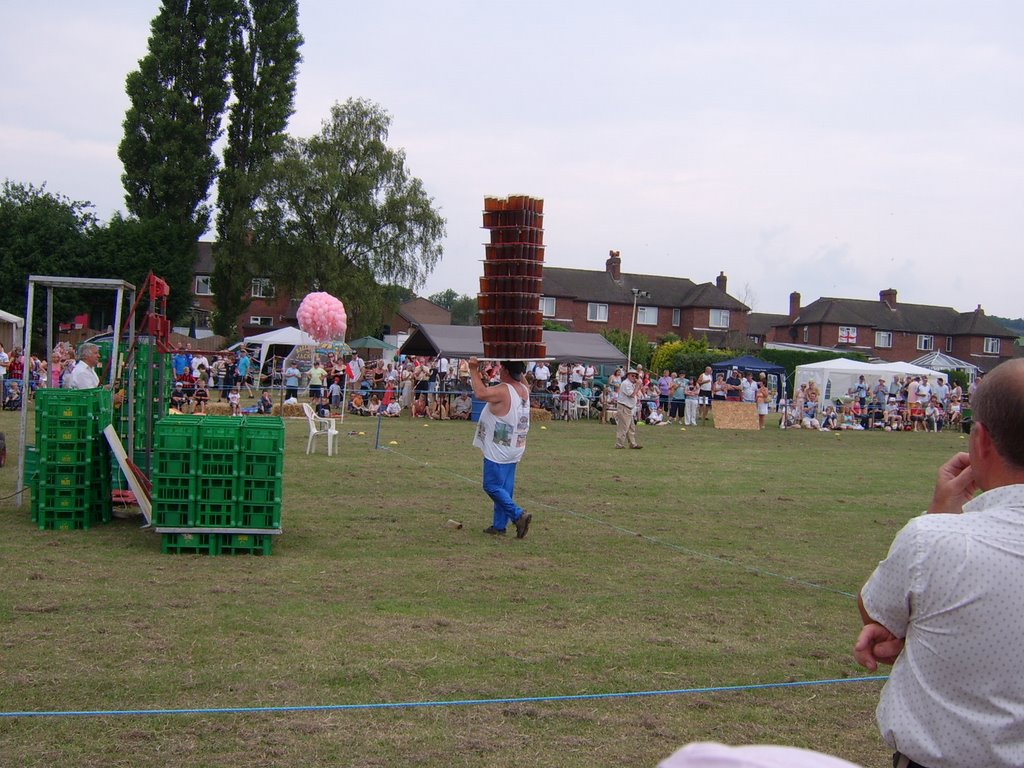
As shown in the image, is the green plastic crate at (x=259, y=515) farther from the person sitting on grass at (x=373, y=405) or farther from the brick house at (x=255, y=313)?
the brick house at (x=255, y=313)

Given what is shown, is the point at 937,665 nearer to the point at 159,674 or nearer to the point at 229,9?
the point at 159,674

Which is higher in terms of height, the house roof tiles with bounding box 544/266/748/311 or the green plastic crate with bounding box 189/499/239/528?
the house roof tiles with bounding box 544/266/748/311

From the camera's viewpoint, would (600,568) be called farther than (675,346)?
No

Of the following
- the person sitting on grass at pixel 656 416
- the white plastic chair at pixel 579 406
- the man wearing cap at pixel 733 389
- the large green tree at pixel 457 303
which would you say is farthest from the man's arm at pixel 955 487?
the large green tree at pixel 457 303

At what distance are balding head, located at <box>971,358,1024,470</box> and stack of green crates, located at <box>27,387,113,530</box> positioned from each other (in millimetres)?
9247

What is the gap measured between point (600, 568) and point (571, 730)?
4.02 m

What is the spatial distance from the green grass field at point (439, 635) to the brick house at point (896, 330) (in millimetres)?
70779

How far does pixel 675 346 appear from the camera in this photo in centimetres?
5647

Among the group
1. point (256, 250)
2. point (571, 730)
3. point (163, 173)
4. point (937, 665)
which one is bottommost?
point (571, 730)

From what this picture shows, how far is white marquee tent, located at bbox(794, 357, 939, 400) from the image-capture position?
39.8 m

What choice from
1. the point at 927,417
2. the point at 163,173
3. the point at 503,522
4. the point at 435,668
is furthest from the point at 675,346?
the point at 435,668

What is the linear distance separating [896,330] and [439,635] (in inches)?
3231

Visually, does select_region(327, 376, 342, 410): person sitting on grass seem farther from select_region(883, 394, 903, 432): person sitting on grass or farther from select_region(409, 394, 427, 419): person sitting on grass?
select_region(883, 394, 903, 432): person sitting on grass

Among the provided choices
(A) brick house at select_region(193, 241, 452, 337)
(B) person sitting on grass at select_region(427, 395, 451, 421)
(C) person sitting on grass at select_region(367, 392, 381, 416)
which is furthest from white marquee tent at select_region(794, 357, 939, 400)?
Answer: (A) brick house at select_region(193, 241, 452, 337)
